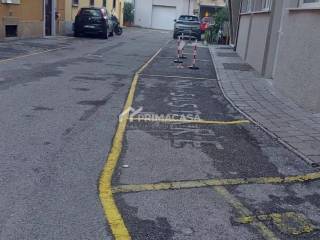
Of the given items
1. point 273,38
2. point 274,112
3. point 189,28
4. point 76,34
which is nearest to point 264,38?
point 273,38

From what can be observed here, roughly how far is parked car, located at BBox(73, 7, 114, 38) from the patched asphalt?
1915 cm

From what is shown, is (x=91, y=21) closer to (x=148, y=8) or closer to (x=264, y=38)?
(x=264, y=38)

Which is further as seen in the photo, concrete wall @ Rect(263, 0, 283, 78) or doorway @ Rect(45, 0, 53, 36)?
doorway @ Rect(45, 0, 53, 36)

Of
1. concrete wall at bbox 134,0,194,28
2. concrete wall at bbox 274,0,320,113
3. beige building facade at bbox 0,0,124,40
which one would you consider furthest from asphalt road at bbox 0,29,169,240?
concrete wall at bbox 134,0,194,28

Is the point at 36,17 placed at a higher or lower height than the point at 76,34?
higher

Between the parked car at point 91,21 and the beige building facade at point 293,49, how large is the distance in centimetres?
1361

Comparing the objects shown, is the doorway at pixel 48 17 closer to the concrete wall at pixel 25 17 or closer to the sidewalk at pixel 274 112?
the concrete wall at pixel 25 17

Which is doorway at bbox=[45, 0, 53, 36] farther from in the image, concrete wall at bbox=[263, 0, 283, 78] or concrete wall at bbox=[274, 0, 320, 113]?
concrete wall at bbox=[274, 0, 320, 113]

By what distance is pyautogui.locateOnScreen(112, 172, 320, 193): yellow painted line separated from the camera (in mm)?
4718

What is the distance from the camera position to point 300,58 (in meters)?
9.59

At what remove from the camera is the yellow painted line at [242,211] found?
3883mm

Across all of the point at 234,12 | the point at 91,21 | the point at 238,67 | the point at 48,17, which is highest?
the point at 234,12

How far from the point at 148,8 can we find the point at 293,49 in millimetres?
48344

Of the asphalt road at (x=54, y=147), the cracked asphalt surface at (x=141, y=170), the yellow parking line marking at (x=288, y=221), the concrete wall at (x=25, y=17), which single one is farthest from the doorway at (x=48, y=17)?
the yellow parking line marking at (x=288, y=221)
